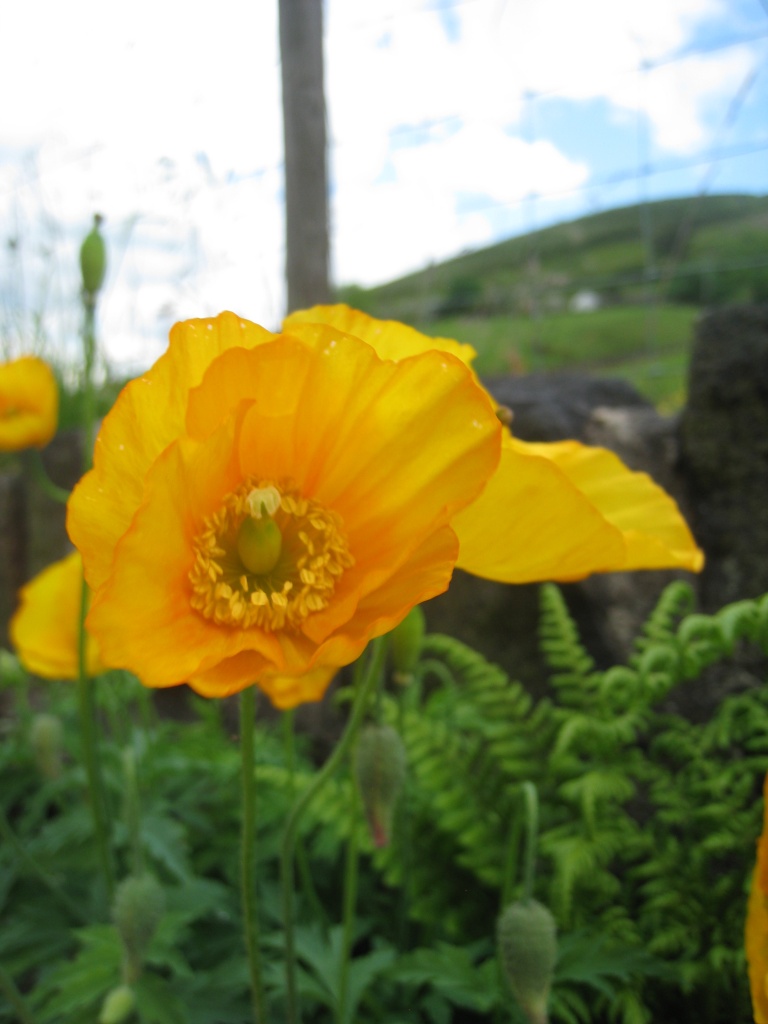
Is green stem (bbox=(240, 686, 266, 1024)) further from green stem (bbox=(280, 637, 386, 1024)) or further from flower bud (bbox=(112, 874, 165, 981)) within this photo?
flower bud (bbox=(112, 874, 165, 981))

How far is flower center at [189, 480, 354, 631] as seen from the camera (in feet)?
2.21

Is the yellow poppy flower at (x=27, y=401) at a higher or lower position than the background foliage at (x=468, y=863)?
higher

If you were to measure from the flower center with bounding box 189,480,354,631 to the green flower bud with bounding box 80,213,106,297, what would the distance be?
2.47ft

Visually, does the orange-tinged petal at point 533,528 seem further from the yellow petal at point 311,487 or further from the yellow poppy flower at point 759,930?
the yellow poppy flower at point 759,930

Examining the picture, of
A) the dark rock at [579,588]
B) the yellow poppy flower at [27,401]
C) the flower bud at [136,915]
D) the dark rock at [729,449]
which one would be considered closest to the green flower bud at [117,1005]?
the flower bud at [136,915]

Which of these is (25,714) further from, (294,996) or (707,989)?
(707,989)

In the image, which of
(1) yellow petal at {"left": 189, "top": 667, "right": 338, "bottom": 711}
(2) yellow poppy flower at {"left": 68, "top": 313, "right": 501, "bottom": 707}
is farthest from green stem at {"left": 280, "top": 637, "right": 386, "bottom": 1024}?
(2) yellow poppy flower at {"left": 68, "top": 313, "right": 501, "bottom": 707}

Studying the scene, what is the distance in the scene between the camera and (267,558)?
27.3 inches

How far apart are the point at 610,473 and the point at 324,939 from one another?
3.12 feet

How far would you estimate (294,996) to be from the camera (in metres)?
0.97

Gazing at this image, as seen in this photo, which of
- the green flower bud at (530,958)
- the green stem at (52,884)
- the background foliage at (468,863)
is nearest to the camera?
the green flower bud at (530,958)

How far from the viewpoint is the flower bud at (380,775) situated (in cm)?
109

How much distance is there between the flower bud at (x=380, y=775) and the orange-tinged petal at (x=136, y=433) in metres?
0.59

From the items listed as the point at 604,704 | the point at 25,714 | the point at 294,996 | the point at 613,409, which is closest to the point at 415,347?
the point at 294,996
